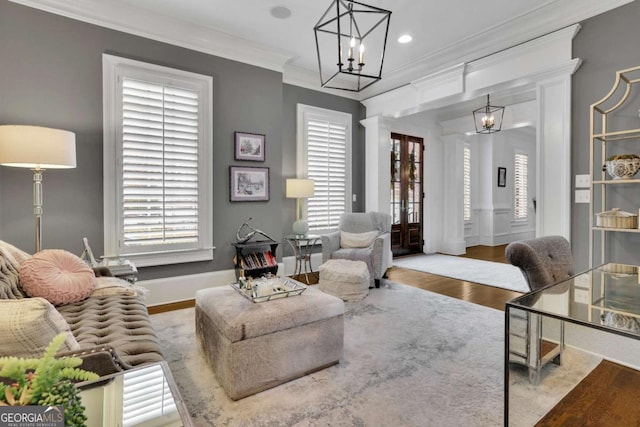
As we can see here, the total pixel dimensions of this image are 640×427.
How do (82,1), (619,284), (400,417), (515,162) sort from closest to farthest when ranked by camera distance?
(619,284)
(400,417)
(82,1)
(515,162)

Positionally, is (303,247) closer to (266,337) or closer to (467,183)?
(266,337)

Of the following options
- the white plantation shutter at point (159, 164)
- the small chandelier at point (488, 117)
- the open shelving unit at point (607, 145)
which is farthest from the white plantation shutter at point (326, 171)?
the open shelving unit at point (607, 145)

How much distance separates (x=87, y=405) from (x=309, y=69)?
4.77 metres

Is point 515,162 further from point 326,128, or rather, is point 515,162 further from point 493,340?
point 493,340

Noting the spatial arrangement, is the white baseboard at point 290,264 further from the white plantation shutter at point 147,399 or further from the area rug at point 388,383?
the white plantation shutter at point 147,399

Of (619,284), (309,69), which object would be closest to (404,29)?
(309,69)

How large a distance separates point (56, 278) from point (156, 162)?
5.93 ft

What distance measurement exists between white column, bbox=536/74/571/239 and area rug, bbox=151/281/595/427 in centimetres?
125

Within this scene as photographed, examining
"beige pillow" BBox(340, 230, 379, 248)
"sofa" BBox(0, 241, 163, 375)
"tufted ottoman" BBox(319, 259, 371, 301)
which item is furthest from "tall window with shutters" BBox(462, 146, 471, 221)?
"sofa" BBox(0, 241, 163, 375)

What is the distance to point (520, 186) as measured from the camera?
8586mm

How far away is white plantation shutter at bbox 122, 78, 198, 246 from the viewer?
3.38 m

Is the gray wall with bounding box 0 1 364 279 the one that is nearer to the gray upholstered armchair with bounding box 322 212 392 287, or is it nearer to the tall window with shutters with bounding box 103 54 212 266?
the tall window with shutters with bounding box 103 54 212 266

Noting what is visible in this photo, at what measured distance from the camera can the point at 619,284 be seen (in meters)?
1.55

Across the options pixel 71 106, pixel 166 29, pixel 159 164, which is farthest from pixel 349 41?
pixel 71 106
